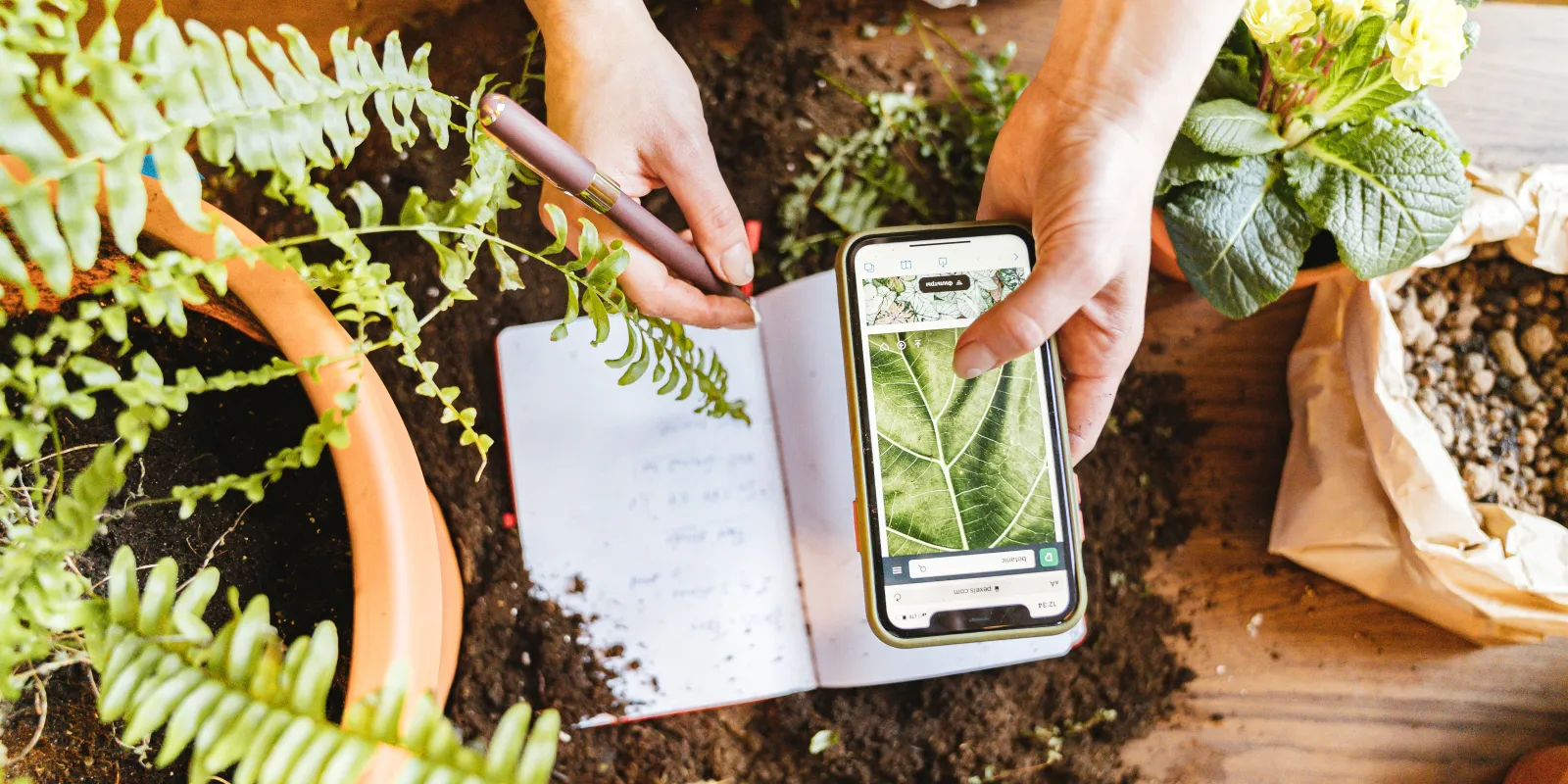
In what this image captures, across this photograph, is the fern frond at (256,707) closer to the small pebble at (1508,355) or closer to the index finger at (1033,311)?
the index finger at (1033,311)

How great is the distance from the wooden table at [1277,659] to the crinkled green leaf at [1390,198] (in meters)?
0.23

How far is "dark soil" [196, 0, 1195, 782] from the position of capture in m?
1.01

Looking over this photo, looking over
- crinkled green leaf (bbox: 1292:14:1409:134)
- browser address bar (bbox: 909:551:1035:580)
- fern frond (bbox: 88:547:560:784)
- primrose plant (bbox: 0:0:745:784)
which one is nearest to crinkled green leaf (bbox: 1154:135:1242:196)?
crinkled green leaf (bbox: 1292:14:1409:134)

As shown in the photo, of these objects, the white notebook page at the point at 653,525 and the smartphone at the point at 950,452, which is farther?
the white notebook page at the point at 653,525

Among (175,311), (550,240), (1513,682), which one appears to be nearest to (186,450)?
(175,311)

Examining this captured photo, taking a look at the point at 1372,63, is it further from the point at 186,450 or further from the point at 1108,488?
the point at 186,450

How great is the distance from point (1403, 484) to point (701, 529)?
2.56 ft

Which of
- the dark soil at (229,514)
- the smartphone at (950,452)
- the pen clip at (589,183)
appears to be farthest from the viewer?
the smartphone at (950,452)

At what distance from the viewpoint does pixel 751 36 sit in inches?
45.3

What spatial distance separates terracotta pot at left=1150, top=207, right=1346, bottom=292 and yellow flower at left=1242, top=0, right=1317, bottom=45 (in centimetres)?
20

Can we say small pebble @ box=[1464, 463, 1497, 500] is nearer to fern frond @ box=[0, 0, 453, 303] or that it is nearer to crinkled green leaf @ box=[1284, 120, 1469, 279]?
crinkled green leaf @ box=[1284, 120, 1469, 279]

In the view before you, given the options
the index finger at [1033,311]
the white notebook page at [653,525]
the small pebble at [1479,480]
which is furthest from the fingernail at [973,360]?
the small pebble at [1479,480]

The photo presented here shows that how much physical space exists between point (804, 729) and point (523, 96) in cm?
81

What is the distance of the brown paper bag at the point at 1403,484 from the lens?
962 mm
